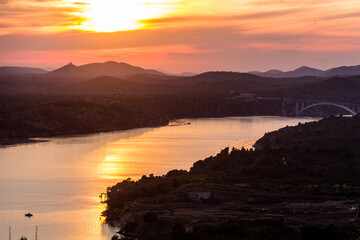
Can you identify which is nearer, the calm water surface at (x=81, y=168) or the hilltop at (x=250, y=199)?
the hilltop at (x=250, y=199)

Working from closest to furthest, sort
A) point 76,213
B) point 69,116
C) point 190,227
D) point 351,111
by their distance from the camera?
1. point 190,227
2. point 76,213
3. point 69,116
4. point 351,111

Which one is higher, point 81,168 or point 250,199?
point 81,168

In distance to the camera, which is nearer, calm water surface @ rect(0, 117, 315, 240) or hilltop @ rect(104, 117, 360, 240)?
hilltop @ rect(104, 117, 360, 240)

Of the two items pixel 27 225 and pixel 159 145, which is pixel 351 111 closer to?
pixel 159 145

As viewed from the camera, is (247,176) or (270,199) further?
(247,176)

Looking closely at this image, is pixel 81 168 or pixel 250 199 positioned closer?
pixel 250 199

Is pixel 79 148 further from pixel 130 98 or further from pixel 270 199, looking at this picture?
pixel 130 98

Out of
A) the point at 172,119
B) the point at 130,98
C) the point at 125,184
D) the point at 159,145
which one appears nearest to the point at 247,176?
the point at 125,184

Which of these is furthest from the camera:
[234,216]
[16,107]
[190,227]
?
[16,107]
